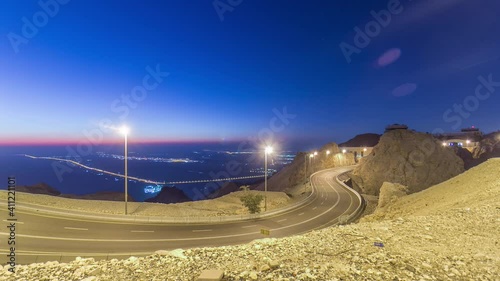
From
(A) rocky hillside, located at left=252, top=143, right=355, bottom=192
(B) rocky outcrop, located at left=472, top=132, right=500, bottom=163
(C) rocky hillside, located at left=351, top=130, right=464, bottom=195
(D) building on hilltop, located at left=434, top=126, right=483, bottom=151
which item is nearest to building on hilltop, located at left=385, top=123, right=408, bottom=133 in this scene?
(D) building on hilltop, located at left=434, top=126, right=483, bottom=151

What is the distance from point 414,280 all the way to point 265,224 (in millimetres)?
21019

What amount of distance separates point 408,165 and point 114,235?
63248 mm

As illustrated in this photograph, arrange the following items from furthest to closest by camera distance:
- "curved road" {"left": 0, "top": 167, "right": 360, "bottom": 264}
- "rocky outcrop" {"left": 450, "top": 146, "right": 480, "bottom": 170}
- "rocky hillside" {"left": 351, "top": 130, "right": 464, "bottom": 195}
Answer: "rocky outcrop" {"left": 450, "top": 146, "right": 480, "bottom": 170}
"rocky hillside" {"left": 351, "top": 130, "right": 464, "bottom": 195}
"curved road" {"left": 0, "top": 167, "right": 360, "bottom": 264}

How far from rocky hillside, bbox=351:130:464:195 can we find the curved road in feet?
118

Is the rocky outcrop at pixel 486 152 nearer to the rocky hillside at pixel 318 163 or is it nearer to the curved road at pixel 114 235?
the rocky hillside at pixel 318 163

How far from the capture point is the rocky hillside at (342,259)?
224 inches

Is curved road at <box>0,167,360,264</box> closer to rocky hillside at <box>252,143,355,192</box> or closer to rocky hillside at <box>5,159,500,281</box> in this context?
rocky hillside at <box>5,159,500,281</box>

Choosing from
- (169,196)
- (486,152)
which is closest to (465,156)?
(486,152)

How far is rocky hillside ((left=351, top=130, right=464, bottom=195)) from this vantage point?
57.6m

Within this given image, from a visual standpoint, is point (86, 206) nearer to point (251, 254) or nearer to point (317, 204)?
point (251, 254)

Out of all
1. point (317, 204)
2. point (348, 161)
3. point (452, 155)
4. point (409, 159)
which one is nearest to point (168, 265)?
point (317, 204)

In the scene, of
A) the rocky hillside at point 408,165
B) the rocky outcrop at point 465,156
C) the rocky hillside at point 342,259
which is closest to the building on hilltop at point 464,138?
the rocky outcrop at point 465,156

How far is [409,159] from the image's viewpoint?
60.5 metres

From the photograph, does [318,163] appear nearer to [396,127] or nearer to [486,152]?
[396,127]
